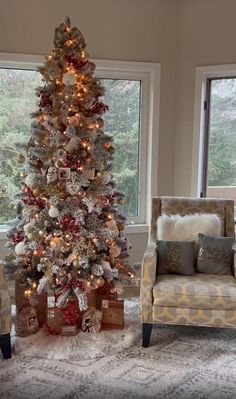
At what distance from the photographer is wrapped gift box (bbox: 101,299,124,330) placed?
346 centimetres

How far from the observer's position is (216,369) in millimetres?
2947

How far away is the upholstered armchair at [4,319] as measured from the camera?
2.97 m

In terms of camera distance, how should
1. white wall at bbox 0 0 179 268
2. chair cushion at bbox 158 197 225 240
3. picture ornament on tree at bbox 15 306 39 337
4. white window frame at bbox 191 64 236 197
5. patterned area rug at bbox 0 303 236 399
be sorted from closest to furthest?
patterned area rug at bbox 0 303 236 399, picture ornament on tree at bbox 15 306 39 337, chair cushion at bbox 158 197 225 240, white wall at bbox 0 0 179 268, white window frame at bbox 191 64 236 197

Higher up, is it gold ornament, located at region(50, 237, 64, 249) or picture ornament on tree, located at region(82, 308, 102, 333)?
gold ornament, located at region(50, 237, 64, 249)

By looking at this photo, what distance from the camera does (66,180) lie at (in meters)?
3.28

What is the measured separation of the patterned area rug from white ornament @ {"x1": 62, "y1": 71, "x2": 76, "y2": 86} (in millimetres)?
1815

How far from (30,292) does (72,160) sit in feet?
3.27

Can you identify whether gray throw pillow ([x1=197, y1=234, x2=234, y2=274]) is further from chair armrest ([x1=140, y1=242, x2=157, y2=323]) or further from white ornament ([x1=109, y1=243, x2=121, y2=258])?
white ornament ([x1=109, y1=243, x2=121, y2=258])

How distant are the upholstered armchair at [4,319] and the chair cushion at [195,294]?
38.1 inches

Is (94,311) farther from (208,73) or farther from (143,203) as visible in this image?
(208,73)

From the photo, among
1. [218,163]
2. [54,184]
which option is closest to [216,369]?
[54,184]

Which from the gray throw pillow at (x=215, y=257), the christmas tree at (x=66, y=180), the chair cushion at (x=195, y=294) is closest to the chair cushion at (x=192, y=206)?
the gray throw pillow at (x=215, y=257)

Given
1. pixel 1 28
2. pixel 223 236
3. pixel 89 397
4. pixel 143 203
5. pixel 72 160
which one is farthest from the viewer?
pixel 143 203

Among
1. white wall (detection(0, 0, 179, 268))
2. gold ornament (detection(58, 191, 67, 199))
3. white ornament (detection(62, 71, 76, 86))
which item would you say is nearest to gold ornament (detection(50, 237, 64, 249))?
gold ornament (detection(58, 191, 67, 199))
